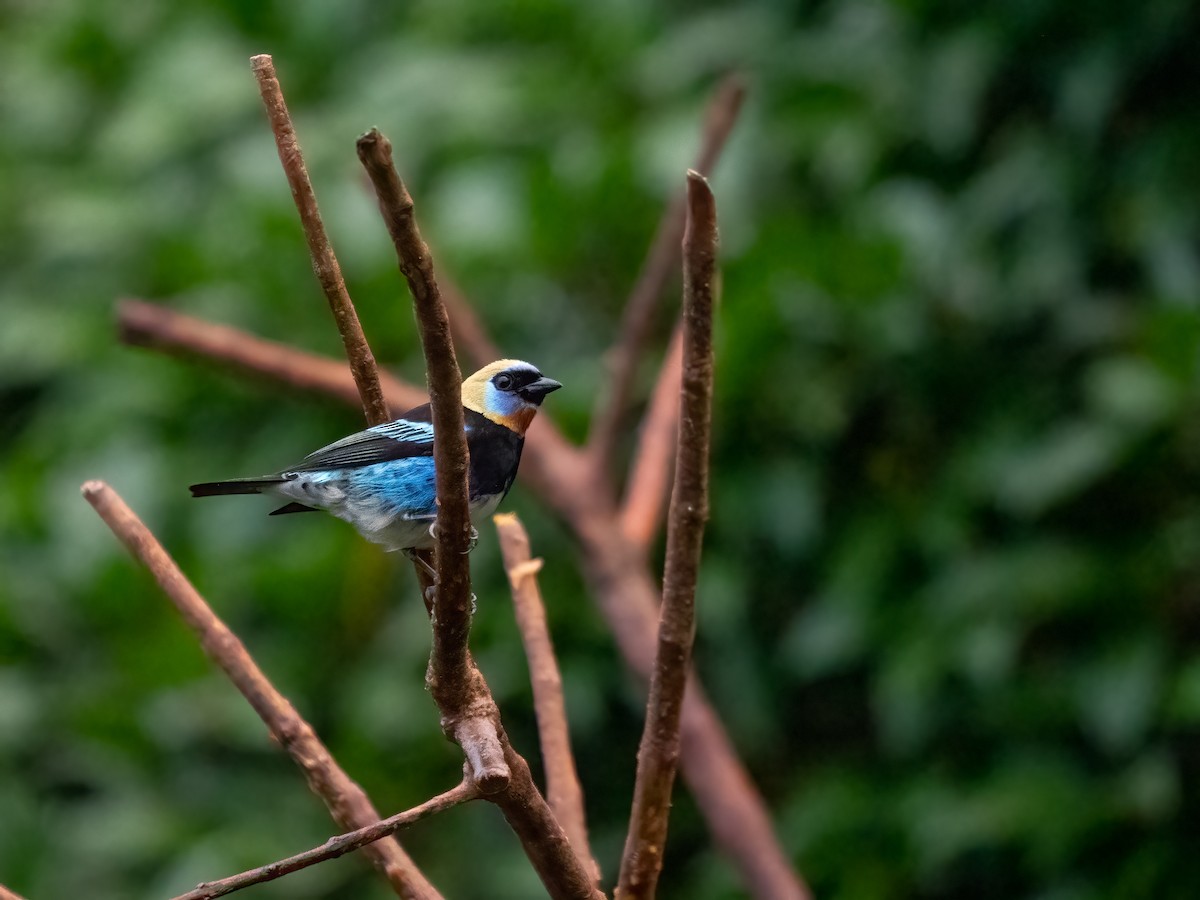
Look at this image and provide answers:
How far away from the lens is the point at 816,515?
3260 mm

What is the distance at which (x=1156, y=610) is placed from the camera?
288 cm

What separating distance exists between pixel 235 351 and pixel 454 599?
60.9 inches

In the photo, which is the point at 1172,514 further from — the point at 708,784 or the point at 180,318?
the point at 180,318

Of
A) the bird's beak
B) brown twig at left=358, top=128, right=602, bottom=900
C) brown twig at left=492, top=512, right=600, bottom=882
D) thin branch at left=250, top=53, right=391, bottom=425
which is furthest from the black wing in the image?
brown twig at left=358, top=128, right=602, bottom=900

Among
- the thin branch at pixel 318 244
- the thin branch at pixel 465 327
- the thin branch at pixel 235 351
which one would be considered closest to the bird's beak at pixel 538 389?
the thin branch at pixel 318 244

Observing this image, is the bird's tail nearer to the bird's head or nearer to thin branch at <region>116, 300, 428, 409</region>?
the bird's head

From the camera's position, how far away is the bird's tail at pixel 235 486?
1.65 m

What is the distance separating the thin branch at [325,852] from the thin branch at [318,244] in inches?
15.7

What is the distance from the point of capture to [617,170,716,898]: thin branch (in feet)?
3.91

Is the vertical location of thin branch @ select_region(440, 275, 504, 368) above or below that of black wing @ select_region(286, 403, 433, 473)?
above

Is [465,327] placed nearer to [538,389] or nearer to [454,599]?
[538,389]

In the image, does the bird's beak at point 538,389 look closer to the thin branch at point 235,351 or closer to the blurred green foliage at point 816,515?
the thin branch at point 235,351

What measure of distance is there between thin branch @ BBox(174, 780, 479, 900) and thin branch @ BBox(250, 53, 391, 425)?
400mm

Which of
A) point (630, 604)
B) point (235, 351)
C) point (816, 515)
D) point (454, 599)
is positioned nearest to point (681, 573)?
point (454, 599)
